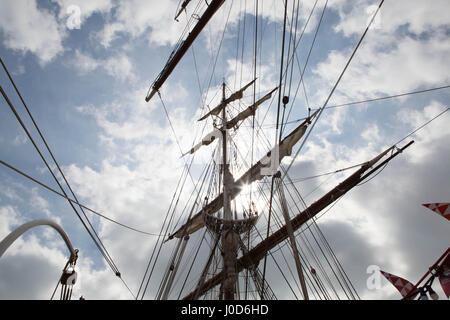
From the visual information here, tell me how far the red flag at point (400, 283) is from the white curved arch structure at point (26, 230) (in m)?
5.73

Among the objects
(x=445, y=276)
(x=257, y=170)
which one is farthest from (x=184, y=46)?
(x=445, y=276)

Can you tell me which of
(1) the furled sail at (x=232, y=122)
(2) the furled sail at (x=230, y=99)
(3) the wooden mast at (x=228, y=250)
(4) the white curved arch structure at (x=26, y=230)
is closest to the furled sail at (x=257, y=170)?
(3) the wooden mast at (x=228, y=250)

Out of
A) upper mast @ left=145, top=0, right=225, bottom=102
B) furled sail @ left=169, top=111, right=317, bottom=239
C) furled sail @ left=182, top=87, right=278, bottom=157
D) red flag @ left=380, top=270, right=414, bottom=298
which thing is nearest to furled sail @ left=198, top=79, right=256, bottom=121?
furled sail @ left=182, top=87, right=278, bottom=157

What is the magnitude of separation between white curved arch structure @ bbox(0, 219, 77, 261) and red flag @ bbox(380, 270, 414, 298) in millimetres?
5731

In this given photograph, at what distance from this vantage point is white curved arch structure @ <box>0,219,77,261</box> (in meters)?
1.89

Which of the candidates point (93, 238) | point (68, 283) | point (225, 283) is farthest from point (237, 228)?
point (68, 283)

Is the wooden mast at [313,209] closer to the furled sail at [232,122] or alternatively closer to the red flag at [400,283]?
the red flag at [400,283]

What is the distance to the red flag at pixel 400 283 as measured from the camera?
473cm

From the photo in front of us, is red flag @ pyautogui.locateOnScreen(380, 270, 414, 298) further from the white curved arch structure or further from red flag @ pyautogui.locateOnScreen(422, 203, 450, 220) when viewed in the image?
the white curved arch structure

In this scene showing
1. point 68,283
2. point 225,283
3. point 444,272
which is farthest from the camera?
point 225,283

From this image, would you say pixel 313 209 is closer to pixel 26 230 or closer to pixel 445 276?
pixel 445 276
